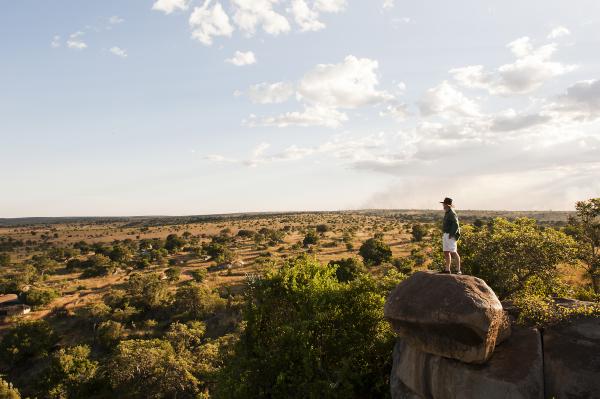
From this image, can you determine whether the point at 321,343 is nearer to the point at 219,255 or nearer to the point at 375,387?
the point at 375,387

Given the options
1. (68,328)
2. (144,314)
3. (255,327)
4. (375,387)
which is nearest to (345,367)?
(375,387)

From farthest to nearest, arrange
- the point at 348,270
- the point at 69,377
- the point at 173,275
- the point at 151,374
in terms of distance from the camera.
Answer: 1. the point at 173,275
2. the point at 348,270
3. the point at 69,377
4. the point at 151,374

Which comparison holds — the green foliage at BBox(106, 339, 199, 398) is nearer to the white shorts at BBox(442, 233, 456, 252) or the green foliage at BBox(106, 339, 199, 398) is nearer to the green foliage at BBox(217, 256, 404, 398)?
the green foliage at BBox(217, 256, 404, 398)

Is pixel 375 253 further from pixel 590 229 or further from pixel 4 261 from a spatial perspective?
pixel 4 261

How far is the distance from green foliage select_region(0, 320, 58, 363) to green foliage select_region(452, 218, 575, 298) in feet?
155

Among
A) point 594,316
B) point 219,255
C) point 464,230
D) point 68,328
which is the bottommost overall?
point 68,328

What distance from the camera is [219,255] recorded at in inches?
3169

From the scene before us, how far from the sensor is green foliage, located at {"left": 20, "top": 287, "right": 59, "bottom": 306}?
56.0 metres

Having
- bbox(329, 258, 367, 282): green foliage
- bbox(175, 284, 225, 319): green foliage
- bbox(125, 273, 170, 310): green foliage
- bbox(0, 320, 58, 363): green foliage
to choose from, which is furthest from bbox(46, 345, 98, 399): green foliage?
bbox(329, 258, 367, 282): green foliage

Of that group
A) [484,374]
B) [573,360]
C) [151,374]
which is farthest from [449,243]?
[151,374]

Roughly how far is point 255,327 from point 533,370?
41.9ft

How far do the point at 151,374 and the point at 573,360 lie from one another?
3291cm

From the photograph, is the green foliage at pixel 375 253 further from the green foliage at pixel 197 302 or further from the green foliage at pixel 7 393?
the green foliage at pixel 7 393

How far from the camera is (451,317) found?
13414 millimetres
